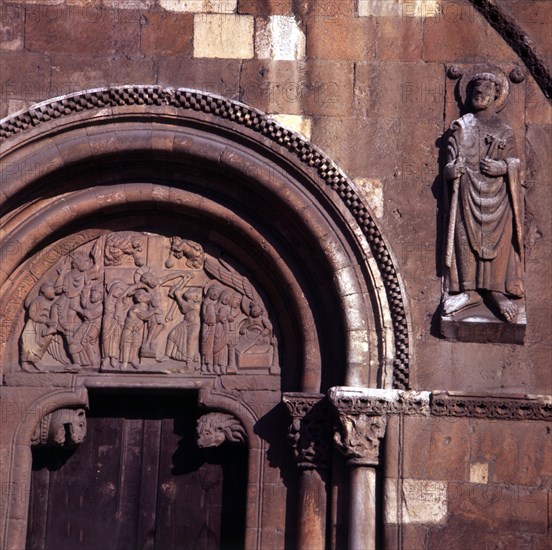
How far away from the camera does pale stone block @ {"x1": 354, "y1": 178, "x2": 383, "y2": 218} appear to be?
38.4 ft

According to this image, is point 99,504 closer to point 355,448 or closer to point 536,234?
point 355,448

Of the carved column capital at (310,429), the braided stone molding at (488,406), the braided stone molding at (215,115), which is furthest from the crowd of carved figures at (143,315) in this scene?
the braided stone molding at (488,406)

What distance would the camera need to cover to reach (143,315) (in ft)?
40.1

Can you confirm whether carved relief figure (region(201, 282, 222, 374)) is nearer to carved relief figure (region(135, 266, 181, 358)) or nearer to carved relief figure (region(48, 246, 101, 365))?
carved relief figure (region(135, 266, 181, 358))

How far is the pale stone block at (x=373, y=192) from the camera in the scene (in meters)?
11.7

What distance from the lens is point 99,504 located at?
39.9 feet

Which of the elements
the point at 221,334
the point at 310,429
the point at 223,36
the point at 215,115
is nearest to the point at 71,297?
the point at 221,334

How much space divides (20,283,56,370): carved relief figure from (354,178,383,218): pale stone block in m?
2.82

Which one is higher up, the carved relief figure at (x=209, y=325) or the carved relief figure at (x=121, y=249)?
the carved relief figure at (x=121, y=249)

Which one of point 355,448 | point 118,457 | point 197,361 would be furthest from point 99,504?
point 355,448

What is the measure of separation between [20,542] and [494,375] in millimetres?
4187

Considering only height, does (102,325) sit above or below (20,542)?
→ above

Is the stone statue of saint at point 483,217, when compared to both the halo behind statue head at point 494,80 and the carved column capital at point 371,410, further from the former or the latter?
the carved column capital at point 371,410

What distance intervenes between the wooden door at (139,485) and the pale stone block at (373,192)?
2264mm
